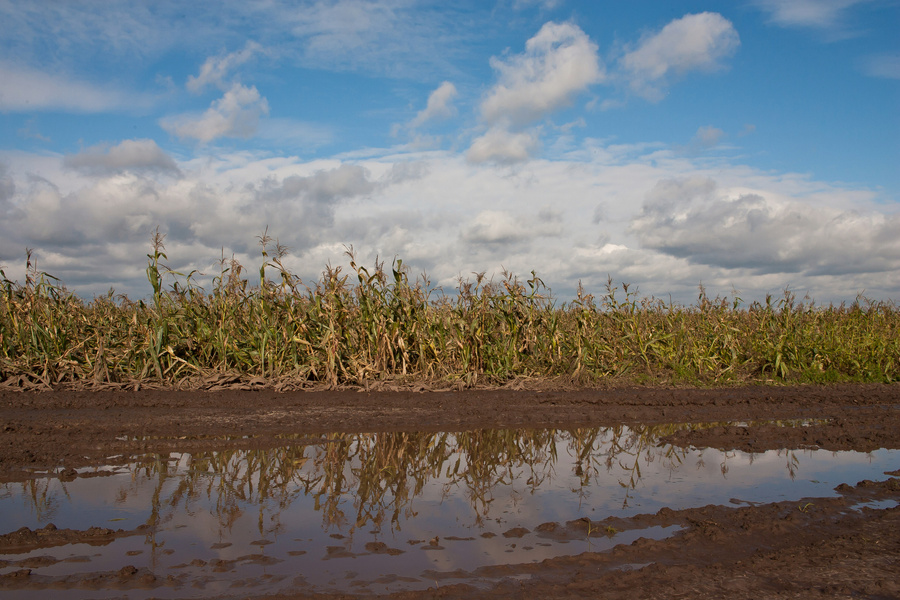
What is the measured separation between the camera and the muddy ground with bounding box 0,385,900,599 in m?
3.32

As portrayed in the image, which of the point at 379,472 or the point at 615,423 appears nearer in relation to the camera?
the point at 379,472

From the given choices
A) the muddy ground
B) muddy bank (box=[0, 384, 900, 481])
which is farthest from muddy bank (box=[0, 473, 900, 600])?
muddy bank (box=[0, 384, 900, 481])

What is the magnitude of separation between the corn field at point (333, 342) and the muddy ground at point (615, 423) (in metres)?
0.59

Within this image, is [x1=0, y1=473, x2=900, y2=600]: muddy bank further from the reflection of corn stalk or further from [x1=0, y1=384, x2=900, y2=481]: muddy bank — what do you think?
[x1=0, y1=384, x2=900, y2=481]: muddy bank

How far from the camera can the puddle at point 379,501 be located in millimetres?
3535

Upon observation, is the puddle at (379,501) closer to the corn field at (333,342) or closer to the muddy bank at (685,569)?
the muddy bank at (685,569)

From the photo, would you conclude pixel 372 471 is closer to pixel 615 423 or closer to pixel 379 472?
pixel 379 472

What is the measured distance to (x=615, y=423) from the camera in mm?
7719

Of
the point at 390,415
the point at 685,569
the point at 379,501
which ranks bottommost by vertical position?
the point at 685,569

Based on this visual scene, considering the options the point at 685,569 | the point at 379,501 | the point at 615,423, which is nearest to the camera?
the point at 685,569

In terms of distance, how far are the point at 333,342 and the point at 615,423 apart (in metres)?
4.55

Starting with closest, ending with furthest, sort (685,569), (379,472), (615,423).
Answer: (685,569), (379,472), (615,423)

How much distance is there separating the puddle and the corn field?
301 cm

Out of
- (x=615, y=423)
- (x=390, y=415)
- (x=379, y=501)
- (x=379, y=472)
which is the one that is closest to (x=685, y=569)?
(x=379, y=501)
